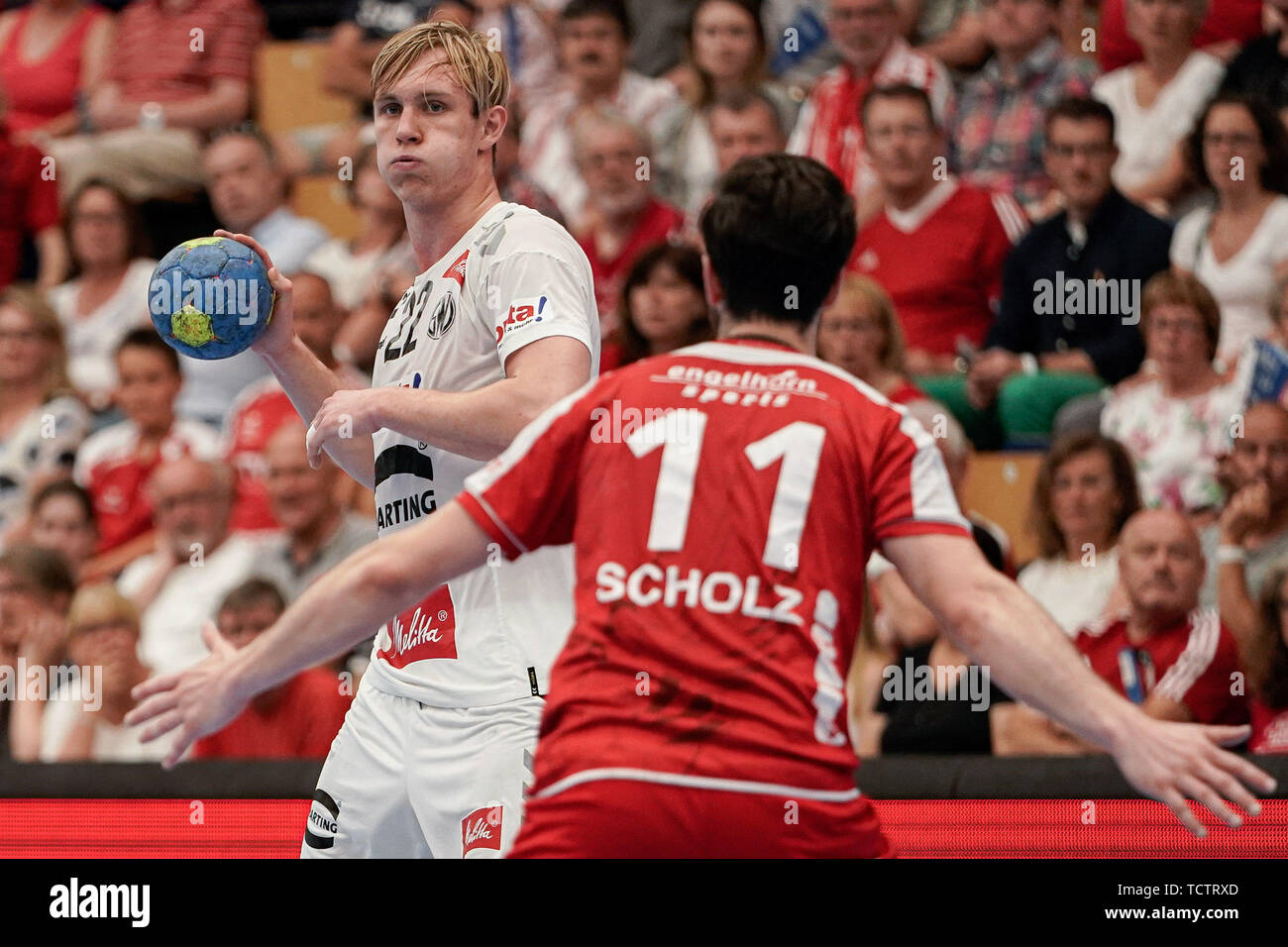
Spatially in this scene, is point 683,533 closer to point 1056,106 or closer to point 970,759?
point 970,759

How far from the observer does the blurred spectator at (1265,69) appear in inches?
297

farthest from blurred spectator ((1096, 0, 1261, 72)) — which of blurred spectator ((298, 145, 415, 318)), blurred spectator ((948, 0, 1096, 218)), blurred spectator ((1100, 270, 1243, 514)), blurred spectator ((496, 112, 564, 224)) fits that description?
blurred spectator ((298, 145, 415, 318))

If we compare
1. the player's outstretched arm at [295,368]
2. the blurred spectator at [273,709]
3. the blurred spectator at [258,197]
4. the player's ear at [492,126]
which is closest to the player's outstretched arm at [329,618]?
the player's outstretched arm at [295,368]

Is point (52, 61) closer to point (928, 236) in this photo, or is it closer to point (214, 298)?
point (928, 236)

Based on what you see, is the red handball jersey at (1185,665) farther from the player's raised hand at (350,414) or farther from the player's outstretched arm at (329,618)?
the player's outstretched arm at (329,618)

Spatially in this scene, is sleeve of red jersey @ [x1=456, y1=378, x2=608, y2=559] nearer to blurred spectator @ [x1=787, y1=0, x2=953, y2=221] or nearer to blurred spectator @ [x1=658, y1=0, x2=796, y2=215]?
blurred spectator @ [x1=787, y1=0, x2=953, y2=221]

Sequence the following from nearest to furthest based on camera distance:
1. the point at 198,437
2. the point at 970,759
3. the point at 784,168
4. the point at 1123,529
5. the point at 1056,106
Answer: the point at 784,168 < the point at 970,759 < the point at 1123,529 < the point at 1056,106 < the point at 198,437

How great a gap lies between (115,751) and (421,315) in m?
3.57

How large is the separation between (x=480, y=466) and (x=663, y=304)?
311 centimetres

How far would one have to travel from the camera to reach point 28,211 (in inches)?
391

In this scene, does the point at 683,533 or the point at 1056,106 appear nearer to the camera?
the point at 683,533
